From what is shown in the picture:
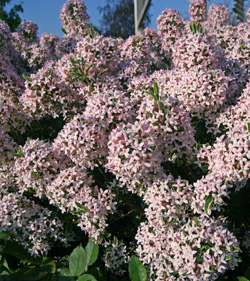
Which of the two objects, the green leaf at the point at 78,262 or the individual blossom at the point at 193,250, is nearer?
the individual blossom at the point at 193,250

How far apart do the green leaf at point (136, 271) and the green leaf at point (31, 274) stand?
0.87 metres

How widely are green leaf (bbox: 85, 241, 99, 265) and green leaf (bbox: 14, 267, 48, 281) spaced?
0.48m

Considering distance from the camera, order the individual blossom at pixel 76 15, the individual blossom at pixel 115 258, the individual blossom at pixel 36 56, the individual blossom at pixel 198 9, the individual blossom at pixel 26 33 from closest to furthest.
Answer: the individual blossom at pixel 115 258 < the individual blossom at pixel 76 15 < the individual blossom at pixel 36 56 < the individual blossom at pixel 198 9 < the individual blossom at pixel 26 33

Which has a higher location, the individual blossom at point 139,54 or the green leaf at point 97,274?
the individual blossom at point 139,54

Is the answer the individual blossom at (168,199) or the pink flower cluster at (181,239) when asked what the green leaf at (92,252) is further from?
the individual blossom at (168,199)

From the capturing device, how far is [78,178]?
3.22 meters

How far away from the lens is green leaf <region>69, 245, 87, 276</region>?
292 centimetres

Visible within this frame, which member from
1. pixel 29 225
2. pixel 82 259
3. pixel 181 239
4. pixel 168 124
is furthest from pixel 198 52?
pixel 29 225

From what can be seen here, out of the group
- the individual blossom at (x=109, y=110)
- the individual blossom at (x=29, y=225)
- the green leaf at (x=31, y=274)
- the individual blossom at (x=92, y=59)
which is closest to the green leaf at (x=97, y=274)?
the green leaf at (x=31, y=274)

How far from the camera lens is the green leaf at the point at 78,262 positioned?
2.92 meters

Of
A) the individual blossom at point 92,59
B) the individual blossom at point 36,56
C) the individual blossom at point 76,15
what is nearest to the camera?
the individual blossom at point 92,59

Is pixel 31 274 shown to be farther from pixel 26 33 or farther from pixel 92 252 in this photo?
pixel 26 33

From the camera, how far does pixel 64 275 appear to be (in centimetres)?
301

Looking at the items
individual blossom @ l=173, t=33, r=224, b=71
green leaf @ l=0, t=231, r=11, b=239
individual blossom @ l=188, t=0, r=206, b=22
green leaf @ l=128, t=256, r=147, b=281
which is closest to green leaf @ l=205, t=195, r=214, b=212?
green leaf @ l=128, t=256, r=147, b=281
